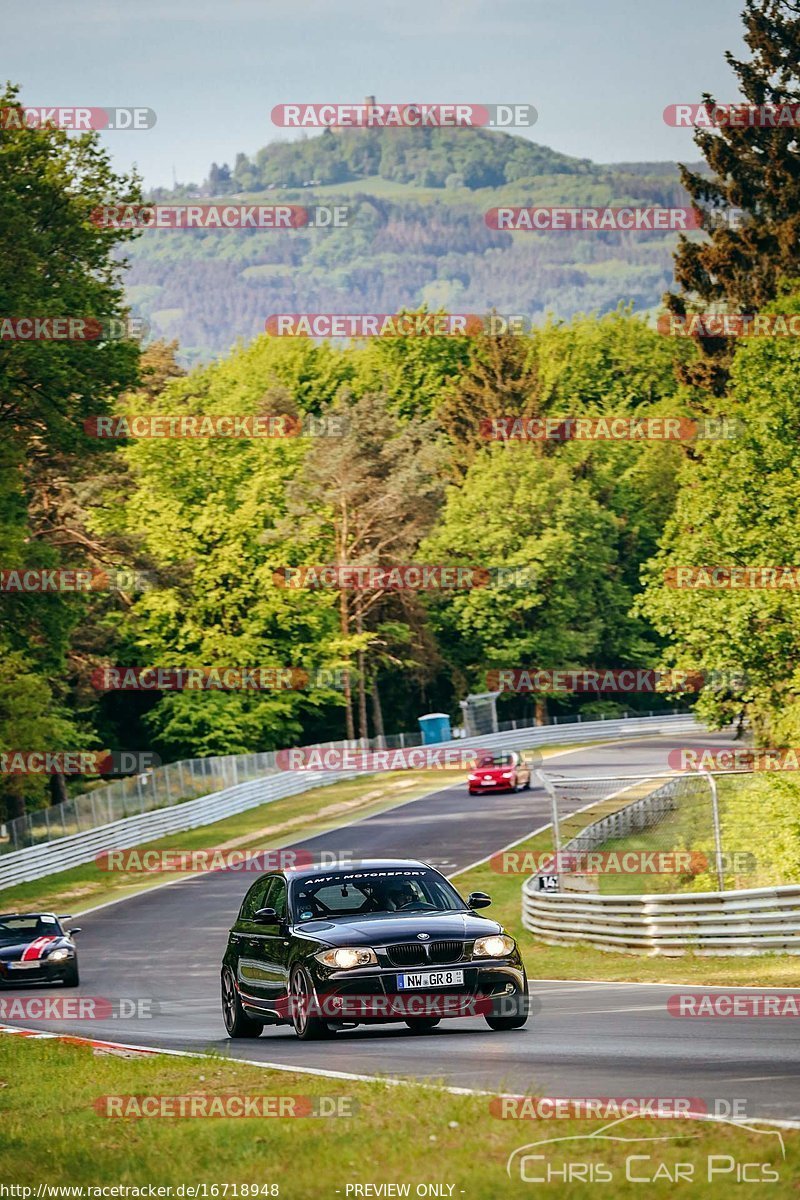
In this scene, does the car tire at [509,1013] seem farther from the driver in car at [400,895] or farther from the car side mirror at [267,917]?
the car side mirror at [267,917]

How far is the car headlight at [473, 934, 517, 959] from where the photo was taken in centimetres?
1367

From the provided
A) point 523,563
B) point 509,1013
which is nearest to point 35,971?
point 509,1013

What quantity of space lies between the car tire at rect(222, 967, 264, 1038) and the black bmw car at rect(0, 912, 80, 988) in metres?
13.0

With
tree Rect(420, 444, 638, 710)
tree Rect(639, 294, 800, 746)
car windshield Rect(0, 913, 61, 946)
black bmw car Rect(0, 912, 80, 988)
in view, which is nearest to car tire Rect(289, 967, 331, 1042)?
black bmw car Rect(0, 912, 80, 988)

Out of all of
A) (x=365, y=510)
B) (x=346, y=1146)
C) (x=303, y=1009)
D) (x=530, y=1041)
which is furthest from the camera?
(x=365, y=510)

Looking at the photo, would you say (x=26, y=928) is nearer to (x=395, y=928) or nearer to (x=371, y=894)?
(x=371, y=894)

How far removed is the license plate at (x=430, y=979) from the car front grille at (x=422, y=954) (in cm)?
8

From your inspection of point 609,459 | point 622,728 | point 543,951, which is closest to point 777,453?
point 543,951

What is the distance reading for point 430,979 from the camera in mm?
13508

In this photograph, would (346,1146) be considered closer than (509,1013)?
Yes

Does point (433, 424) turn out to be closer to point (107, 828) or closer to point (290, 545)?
point (290, 545)

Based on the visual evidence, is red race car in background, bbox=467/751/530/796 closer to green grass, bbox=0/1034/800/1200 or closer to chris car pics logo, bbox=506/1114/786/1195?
green grass, bbox=0/1034/800/1200

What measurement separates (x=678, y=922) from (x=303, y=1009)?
11.3 metres

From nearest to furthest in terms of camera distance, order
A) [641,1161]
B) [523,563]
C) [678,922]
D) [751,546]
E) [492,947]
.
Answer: [641,1161]
[492,947]
[678,922]
[751,546]
[523,563]
